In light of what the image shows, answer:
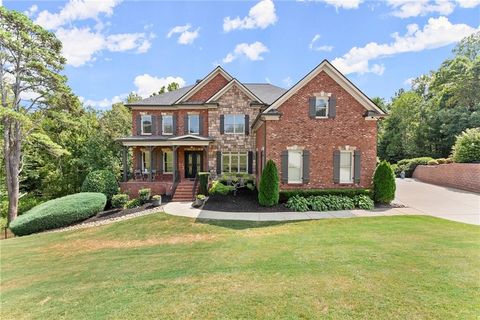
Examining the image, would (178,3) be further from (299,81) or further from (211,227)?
(211,227)

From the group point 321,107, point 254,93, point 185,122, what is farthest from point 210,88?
point 321,107

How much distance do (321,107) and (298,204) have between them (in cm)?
591

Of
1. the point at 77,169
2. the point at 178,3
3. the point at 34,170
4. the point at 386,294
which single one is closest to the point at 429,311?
the point at 386,294

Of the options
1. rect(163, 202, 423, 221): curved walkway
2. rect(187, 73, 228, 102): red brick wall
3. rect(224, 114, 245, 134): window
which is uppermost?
rect(187, 73, 228, 102): red brick wall

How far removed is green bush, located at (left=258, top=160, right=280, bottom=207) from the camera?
1448cm

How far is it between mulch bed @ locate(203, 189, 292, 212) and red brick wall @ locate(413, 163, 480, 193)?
1369cm

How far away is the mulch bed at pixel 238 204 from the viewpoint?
1432 cm

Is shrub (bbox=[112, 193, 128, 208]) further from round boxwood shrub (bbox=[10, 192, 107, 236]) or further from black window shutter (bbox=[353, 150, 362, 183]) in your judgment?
black window shutter (bbox=[353, 150, 362, 183])

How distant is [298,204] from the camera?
1414cm

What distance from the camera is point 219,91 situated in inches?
798

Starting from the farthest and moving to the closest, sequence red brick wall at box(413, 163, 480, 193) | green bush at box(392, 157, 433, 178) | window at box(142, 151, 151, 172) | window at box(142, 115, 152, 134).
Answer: green bush at box(392, 157, 433, 178) → window at box(142, 151, 151, 172) → window at box(142, 115, 152, 134) → red brick wall at box(413, 163, 480, 193)

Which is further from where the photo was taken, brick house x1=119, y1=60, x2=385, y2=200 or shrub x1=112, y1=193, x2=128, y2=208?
shrub x1=112, y1=193, x2=128, y2=208

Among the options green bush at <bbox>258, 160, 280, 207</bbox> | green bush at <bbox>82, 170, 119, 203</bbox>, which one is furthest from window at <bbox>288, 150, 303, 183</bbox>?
green bush at <bbox>82, 170, 119, 203</bbox>

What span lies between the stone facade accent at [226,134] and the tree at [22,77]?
11378 mm
